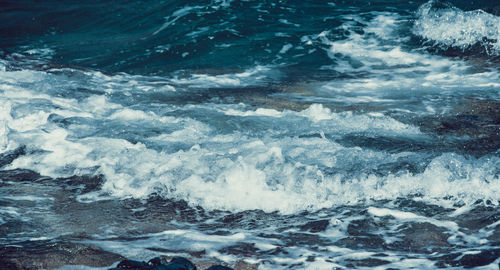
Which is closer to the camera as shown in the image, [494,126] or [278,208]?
[278,208]

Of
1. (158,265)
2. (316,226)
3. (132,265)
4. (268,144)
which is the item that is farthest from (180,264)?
(268,144)

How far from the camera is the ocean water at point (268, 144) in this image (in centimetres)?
297

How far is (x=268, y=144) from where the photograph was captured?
4.52m

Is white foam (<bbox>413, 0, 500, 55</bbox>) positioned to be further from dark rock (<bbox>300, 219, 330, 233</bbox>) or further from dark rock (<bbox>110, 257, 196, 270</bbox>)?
dark rock (<bbox>110, 257, 196, 270</bbox>)

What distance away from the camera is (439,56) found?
25.5ft

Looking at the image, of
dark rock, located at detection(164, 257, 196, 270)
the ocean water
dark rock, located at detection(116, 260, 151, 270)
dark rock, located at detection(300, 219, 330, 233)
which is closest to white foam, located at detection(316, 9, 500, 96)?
the ocean water

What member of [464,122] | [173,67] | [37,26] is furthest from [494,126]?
[37,26]

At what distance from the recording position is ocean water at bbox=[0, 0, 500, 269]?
9.74 feet

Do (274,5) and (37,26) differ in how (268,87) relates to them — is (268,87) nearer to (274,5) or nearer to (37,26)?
(274,5)

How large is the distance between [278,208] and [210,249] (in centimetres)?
73

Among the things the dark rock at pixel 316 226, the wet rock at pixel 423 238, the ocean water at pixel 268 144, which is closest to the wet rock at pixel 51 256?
the ocean water at pixel 268 144

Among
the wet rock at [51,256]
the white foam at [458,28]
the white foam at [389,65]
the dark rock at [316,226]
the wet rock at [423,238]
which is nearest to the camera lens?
the wet rock at [51,256]

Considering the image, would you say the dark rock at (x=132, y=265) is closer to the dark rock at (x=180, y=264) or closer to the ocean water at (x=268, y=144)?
the dark rock at (x=180, y=264)

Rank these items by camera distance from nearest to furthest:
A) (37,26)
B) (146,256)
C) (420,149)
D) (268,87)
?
(146,256) < (420,149) < (268,87) < (37,26)
